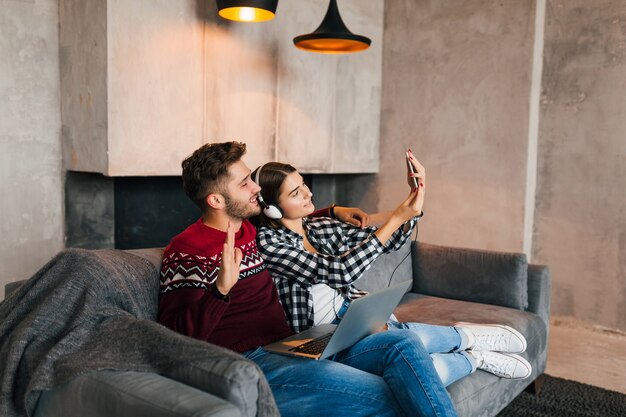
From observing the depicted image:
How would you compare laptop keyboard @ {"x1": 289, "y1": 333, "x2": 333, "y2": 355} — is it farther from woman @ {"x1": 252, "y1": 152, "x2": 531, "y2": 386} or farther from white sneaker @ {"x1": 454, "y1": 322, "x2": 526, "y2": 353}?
white sneaker @ {"x1": 454, "y1": 322, "x2": 526, "y2": 353}

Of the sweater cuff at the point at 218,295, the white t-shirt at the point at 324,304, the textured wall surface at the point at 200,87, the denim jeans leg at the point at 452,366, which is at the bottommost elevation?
the denim jeans leg at the point at 452,366

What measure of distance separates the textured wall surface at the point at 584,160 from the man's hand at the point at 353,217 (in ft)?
6.74

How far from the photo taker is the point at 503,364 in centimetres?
242

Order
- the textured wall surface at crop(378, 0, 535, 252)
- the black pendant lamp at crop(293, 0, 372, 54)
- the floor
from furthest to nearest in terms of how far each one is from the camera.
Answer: the textured wall surface at crop(378, 0, 535, 252), the black pendant lamp at crop(293, 0, 372, 54), the floor

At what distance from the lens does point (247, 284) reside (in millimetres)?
2008

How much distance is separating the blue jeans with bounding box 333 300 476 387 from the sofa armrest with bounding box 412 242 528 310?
2.42 feet

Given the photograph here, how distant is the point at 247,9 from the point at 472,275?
1760 mm

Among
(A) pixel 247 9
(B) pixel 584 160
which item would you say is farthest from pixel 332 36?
(B) pixel 584 160

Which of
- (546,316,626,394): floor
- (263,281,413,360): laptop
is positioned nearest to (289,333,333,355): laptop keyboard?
(263,281,413,360): laptop

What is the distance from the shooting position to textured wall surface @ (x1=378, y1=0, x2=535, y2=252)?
427 centimetres

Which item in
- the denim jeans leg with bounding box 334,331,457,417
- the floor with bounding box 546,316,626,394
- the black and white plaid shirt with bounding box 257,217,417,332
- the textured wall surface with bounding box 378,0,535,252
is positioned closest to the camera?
the denim jeans leg with bounding box 334,331,457,417

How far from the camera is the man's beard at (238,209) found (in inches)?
79.9

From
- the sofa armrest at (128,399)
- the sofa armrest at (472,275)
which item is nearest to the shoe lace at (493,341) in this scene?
the sofa armrest at (472,275)

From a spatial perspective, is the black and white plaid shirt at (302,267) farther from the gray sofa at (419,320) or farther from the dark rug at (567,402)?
the dark rug at (567,402)
